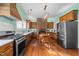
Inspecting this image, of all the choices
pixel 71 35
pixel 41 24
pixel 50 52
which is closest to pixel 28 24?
pixel 41 24

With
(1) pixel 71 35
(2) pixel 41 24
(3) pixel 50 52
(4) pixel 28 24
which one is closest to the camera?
(3) pixel 50 52

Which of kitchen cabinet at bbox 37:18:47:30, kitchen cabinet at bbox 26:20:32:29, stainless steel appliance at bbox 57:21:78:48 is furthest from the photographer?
kitchen cabinet at bbox 37:18:47:30

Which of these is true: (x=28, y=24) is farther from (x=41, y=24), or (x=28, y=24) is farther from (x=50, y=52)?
(x=50, y=52)

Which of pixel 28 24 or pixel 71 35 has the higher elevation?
pixel 28 24

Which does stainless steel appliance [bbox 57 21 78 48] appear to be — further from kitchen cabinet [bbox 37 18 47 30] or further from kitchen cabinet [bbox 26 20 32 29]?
kitchen cabinet [bbox 26 20 32 29]

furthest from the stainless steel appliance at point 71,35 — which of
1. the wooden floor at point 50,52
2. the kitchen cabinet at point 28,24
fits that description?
the kitchen cabinet at point 28,24

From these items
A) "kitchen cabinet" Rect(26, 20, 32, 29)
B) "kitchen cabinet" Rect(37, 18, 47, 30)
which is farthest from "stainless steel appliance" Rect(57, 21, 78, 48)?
"kitchen cabinet" Rect(26, 20, 32, 29)

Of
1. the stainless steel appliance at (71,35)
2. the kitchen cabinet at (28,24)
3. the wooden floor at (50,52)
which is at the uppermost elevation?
the kitchen cabinet at (28,24)

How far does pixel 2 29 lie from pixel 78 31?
→ 2.89 metres

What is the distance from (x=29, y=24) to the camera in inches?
280

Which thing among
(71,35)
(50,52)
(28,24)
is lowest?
(50,52)

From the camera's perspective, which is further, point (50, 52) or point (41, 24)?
point (41, 24)

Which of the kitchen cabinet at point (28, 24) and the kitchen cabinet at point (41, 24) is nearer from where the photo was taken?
the kitchen cabinet at point (28, 24)

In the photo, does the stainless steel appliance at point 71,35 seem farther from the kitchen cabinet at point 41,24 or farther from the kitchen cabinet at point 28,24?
the kitchen cabinet at point 28,24
